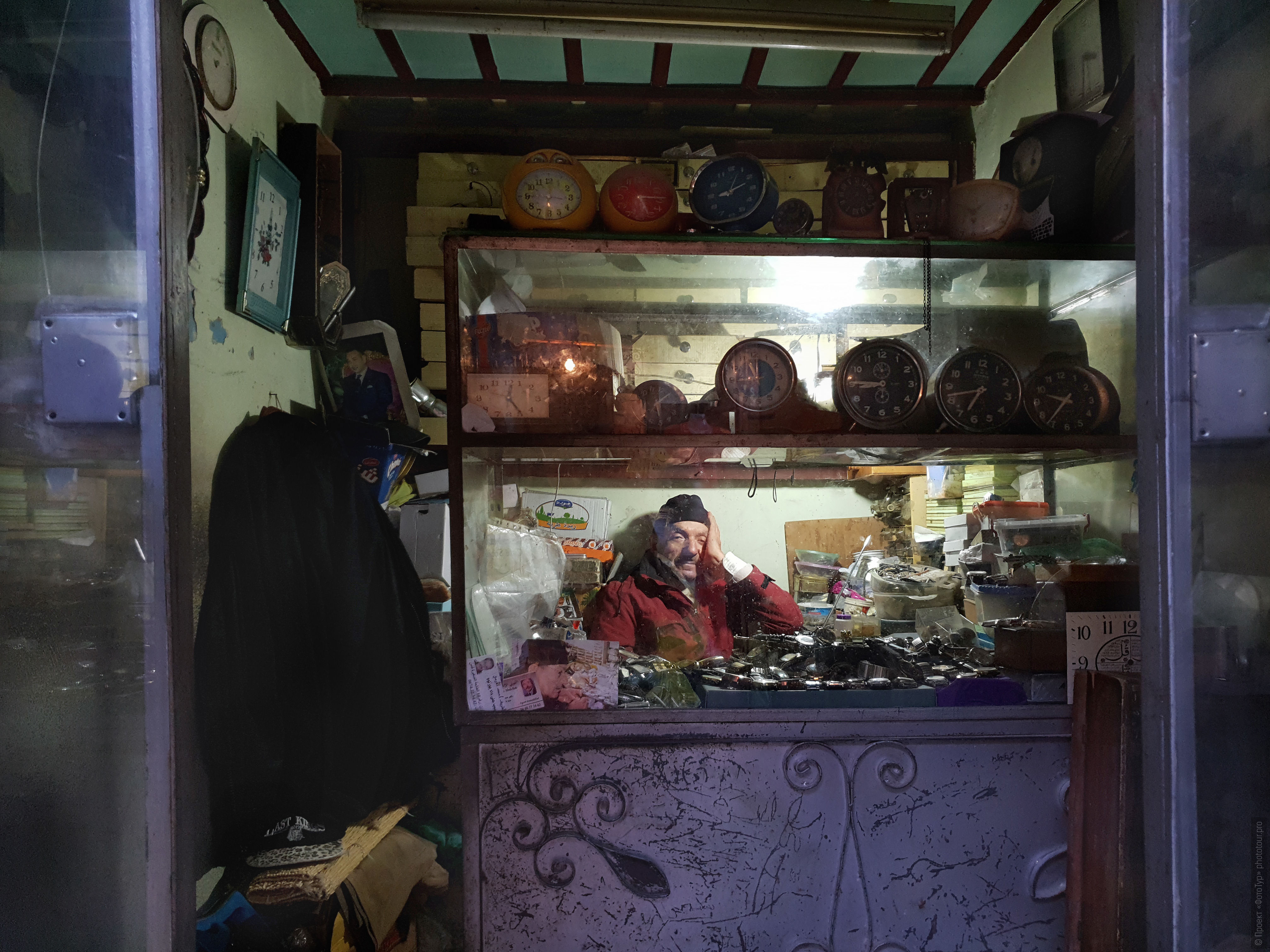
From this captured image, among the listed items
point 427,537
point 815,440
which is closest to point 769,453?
point 815,440

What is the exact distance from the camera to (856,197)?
7.32ft

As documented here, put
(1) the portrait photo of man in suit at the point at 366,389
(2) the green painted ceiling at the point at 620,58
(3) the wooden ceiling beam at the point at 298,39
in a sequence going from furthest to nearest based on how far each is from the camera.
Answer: (1) the portrait photo of man in suit at the point at 366,389 < (2) the green painted ceiling at the point at 620,58 < (3) the wooden ceiling beam at the point at 298,39

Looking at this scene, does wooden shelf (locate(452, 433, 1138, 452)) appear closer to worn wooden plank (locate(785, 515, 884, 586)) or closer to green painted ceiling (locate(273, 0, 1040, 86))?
→ worn wooden plank (locate(785, 515, 884, 586))

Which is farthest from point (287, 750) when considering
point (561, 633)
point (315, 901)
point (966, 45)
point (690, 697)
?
point (966, 45)

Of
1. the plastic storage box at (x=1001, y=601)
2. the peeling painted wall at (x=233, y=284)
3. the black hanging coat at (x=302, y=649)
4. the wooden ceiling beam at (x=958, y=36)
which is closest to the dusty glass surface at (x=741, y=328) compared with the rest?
the plastic storage box at (x=1001, y=601)

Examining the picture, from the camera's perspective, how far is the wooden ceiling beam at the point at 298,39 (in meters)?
2.92

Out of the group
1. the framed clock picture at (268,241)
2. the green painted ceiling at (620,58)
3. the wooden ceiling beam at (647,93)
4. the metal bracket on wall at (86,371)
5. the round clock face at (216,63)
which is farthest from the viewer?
the wooden ceiling beam at (647,93)

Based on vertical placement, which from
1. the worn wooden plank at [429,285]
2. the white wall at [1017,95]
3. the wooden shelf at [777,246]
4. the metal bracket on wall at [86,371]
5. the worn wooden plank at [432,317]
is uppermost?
the white wall at [1017,95]

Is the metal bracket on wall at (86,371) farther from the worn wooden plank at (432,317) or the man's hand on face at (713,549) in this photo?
the worn wooden plank at (432,317)

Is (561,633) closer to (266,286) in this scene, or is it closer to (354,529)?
(354,529)

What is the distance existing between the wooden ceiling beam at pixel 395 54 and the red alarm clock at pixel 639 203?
1447mm

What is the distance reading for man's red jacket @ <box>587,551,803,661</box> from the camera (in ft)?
7.48

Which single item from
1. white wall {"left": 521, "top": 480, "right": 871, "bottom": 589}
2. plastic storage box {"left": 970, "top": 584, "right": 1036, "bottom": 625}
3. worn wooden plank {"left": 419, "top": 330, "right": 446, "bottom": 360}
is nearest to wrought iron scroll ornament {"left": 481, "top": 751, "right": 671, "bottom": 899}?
white wall {"left": 521, "top": 480, "right": 871, "bottom": 589}

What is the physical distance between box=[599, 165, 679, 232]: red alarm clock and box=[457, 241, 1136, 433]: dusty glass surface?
0.09 metres
